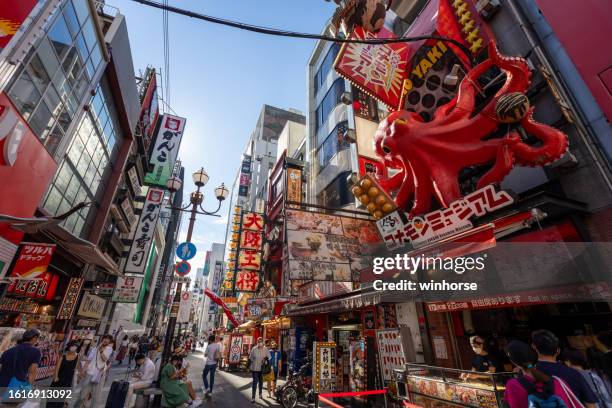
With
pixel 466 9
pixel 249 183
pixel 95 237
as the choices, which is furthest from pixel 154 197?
pixel 249 183

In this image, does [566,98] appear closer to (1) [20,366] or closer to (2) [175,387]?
(2) [175,387]

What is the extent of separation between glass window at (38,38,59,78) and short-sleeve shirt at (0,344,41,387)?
31.0 feet

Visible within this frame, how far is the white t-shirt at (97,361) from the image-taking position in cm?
712

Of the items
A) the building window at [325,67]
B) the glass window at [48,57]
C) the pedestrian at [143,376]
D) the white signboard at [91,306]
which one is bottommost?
the pedestrian at [143,376]

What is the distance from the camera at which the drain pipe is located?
A: 18.5ft

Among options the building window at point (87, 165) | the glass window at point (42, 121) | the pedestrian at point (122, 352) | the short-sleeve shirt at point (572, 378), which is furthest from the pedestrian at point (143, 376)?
the pedestrian at point (122, 352)

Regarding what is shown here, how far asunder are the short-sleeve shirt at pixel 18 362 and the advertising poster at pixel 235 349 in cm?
1542

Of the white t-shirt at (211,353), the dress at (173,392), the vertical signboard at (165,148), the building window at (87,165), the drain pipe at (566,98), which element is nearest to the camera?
the drain pipe at (566,98)

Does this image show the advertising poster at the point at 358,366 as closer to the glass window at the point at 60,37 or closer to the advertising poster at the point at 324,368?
the advertising poster at the point at 324,368

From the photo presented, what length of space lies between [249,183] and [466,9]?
49875 millimetres

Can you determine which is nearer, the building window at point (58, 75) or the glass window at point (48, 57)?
the building window at point (58, 75)

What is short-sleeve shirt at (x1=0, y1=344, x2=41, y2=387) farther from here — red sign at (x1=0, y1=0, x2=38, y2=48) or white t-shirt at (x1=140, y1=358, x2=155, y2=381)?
red sign at (x1=0, y1=0, x2=38, y2=48)

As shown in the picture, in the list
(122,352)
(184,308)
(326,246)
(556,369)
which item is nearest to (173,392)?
(184,308)

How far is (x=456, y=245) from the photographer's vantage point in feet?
21.0
